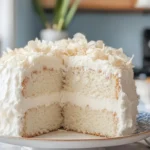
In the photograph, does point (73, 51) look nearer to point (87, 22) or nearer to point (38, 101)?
point (38, 101)

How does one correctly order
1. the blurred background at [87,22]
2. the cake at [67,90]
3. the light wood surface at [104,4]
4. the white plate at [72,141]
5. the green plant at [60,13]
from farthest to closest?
the light wood surface at [104,4] < the green plant at [60,13] < the blurred background at [87,22] < the cake at [67,90] < the white plate at [72,141]

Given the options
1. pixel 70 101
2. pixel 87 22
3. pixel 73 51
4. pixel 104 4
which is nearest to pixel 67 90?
pixel 70 101

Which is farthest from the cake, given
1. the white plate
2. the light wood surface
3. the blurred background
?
the light wood surface

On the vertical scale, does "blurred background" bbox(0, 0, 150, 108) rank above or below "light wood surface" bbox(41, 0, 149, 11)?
below

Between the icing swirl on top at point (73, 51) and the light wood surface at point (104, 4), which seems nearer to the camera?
the icing swirl on top at point (73, 51)

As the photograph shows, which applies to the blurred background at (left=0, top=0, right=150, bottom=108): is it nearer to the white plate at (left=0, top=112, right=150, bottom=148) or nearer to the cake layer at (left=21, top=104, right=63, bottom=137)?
the cake layer at (left=21, top=104, right=63, bottom=137)

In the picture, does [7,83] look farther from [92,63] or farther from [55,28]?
[55,28]

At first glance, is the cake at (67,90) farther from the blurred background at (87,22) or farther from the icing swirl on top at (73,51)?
the blurred background at (87,22)

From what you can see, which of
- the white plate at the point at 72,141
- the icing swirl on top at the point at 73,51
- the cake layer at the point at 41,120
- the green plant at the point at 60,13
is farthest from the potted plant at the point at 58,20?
the white plate at the point at 72,141
